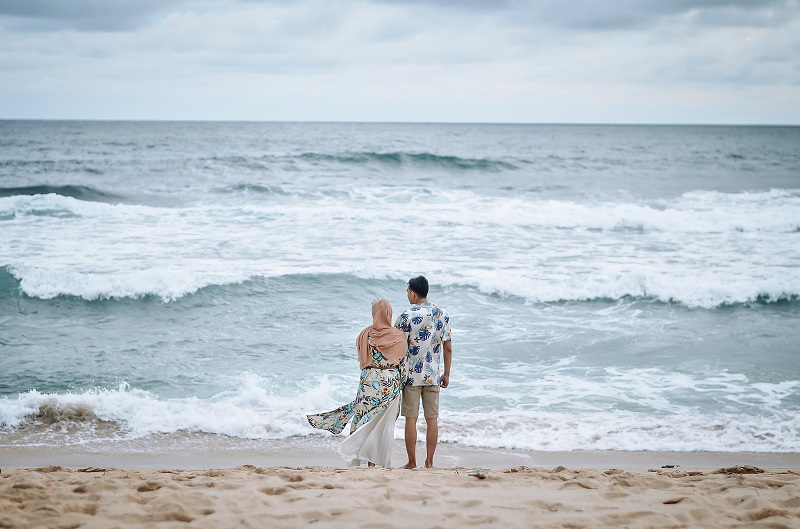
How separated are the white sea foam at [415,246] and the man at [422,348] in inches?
273

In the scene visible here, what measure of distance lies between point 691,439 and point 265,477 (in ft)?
14.3

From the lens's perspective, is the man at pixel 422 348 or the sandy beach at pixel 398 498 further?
the man at pixel 422 348

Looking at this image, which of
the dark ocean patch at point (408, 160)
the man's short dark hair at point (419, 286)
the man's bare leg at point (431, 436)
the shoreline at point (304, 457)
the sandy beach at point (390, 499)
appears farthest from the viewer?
the dark ocean patch at point (408, 160)

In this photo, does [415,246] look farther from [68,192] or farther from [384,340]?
[68,192]

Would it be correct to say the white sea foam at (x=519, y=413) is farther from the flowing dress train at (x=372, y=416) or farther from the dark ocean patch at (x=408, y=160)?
the dark ocean patch at (x=408, y=160)

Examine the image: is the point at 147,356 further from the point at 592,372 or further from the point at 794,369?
the point at 794,369

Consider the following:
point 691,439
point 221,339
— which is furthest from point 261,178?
point 691,439

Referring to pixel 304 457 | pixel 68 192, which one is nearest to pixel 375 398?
pixel 304 457

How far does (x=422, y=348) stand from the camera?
552 cm

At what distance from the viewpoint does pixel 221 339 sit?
394 inches

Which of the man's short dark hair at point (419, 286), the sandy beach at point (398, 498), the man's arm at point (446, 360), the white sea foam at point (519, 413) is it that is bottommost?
the white sea foam at point (519, 413)

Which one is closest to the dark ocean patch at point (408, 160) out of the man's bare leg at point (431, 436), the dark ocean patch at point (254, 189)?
the dark ocean patch at point (254, 189)

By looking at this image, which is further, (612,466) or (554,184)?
(554,184)

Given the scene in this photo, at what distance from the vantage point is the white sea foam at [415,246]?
12.4 meters
